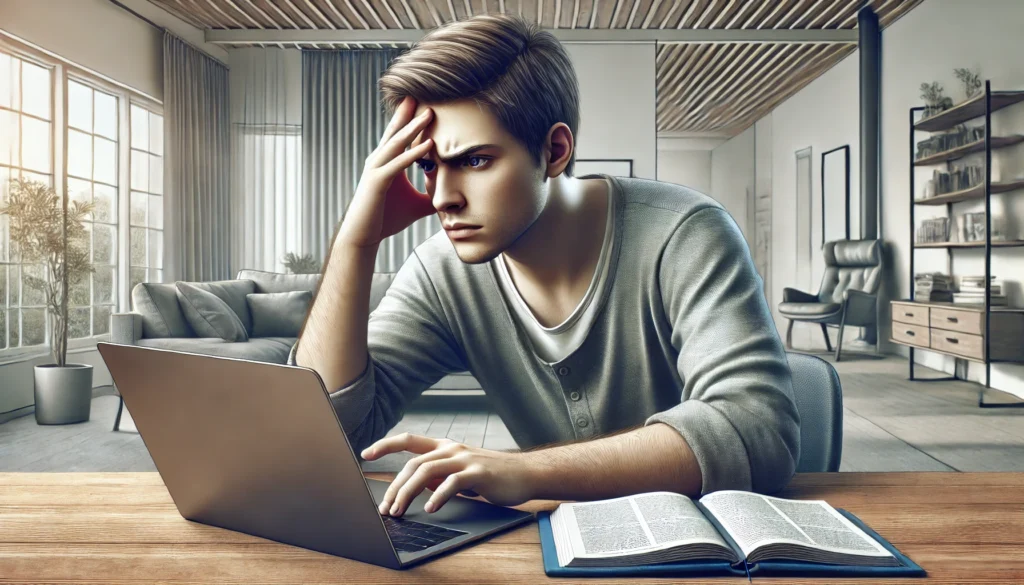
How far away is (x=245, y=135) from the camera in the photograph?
24.3 feet

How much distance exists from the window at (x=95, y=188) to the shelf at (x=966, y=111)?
5.60 m

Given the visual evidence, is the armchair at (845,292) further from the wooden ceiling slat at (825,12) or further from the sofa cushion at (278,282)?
the sofa cushion at (278,282)

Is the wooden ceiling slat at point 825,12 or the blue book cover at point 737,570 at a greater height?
the wooden ceiling slat at point 825,12

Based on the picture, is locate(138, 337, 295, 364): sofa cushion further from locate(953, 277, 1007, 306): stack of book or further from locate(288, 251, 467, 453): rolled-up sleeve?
locate(953, 277, 1007, 306): stack of book

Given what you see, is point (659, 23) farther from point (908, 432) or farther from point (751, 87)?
point (908, 432)

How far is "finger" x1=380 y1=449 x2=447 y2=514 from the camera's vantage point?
0.75 meters

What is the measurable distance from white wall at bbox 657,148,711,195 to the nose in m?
12.9

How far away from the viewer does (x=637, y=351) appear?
113 cm

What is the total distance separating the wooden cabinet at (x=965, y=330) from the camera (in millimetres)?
4438

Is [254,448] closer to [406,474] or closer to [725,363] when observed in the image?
[406,474]

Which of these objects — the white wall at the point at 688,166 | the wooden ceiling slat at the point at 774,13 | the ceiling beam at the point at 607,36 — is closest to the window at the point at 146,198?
the ceiling beam at the point at 607,36

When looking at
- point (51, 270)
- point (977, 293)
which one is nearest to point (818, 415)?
point (977, 293)

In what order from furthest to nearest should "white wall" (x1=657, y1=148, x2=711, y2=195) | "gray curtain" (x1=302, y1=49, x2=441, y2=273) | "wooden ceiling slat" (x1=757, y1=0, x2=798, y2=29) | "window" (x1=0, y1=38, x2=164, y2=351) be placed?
1. "white wall" (x1=657, y1=148, x2=711, y2=195)
2. "gray curtain" (x1=302, y1=49, x2=441, y2=273)
3. "wooden ceiling slat" (x1=757, y1=0, x2=798, y2=29)
4. "window" (x1=0, y1=38, x2=164, y2=351)

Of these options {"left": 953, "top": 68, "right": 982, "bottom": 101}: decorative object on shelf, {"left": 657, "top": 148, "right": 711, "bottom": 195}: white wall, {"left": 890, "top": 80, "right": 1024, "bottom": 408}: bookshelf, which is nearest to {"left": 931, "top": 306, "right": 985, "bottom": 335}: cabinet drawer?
{"left": 890, "top": 80, "right": 1024, "bottom": 408}: bookshelf
